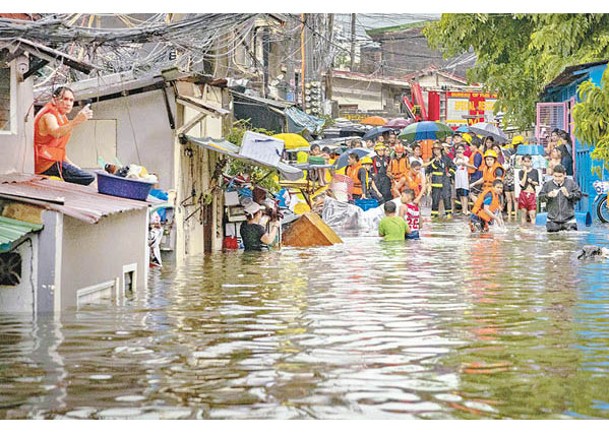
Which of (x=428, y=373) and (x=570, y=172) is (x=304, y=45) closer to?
(x=570, y=172)

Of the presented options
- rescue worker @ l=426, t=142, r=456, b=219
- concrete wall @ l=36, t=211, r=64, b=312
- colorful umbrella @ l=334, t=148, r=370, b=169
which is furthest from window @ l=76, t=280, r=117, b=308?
rescue worker @ l=426, t=142, r=456, b=219

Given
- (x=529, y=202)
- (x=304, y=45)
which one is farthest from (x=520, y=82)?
(x=304, y=45)

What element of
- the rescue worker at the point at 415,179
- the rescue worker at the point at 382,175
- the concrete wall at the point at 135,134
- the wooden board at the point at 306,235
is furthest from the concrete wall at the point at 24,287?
the rescue worker at the point at 382,175

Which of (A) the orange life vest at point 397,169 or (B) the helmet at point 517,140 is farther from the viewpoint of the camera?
(B) the helmet at point 517,140

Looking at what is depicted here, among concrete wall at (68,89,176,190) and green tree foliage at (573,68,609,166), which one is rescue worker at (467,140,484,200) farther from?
concrete wall at (68,89,176,190)

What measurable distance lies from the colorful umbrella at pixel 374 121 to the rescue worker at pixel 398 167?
3128 millimetres

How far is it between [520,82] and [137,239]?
11.2 m

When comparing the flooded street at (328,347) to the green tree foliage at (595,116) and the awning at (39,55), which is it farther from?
the awning at (39,55)

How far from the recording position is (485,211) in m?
21.2

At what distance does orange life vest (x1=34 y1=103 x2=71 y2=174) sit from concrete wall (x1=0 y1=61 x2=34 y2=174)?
0.10 m

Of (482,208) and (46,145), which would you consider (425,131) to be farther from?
(46,145)

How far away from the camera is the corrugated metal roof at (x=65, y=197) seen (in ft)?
35.8

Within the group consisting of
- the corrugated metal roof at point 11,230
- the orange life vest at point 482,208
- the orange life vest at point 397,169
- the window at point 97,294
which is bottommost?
the window at point 97,294

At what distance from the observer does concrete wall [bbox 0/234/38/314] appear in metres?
11.1
